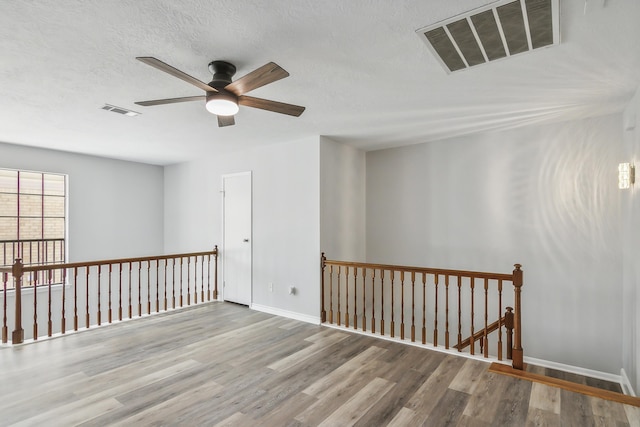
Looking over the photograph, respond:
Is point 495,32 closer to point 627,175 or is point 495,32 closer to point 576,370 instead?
point 627,175

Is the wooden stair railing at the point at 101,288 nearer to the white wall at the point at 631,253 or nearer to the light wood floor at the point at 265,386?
the light wood floor at the point at 265,386

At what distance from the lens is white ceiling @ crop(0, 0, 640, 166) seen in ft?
6.16

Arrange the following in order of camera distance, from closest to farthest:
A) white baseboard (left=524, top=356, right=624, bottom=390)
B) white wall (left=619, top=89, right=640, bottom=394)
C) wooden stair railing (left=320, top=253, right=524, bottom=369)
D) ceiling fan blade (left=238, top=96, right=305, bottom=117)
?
1. ceiling fan blade (left=238, top=96, right=305, bottom=117)
2. white wall (left=619, top=89, right=640, bottom=394)
3. white baseboard (left=524, top=356, right=624, bottom=390)
4. wooden stair railing (left=320, top=253, right=524, bottom=369)

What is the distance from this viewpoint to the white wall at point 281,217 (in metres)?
4.67

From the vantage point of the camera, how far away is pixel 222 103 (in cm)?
245

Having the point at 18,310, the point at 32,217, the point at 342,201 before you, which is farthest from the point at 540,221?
the point at 32,217

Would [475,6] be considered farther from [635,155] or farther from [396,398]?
[396,398]

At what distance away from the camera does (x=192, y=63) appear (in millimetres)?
2463

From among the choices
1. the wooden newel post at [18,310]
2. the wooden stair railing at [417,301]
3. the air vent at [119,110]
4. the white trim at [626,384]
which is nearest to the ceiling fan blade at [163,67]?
the air vent at [119,110]

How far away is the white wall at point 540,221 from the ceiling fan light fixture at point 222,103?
11.3ft

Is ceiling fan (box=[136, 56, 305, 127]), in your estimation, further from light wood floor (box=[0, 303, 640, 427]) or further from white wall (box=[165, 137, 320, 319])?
light wood floor (box=[0, 303, 640, 427])

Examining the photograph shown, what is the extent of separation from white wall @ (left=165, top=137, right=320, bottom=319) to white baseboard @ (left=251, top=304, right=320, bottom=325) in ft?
0.11

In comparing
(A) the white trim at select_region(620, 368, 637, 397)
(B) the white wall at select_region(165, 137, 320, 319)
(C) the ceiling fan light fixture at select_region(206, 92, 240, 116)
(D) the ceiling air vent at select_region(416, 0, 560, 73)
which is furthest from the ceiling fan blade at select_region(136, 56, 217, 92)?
(A) the white trim at select_region(620, 368, 637, 397)

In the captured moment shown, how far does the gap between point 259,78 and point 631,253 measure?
12.7ft
